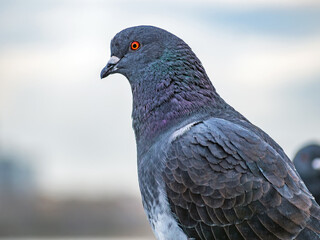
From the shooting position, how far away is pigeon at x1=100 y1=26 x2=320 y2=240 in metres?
5.77

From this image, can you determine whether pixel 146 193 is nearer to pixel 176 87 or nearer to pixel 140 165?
pixel 140 165

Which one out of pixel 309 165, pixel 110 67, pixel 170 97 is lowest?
pixel 309 165

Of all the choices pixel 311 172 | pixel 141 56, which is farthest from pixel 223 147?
pixel 311 172

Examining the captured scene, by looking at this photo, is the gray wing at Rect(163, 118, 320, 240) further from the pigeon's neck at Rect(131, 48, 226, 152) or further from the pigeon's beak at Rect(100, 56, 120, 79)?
the pigeon's beak at Rect(100, 56, 120, 79)

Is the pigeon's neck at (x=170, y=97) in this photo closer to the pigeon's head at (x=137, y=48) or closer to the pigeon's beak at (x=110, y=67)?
the pigeon's head at (x=137, y=48)

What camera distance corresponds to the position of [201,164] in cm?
603

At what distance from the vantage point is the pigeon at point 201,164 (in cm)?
577

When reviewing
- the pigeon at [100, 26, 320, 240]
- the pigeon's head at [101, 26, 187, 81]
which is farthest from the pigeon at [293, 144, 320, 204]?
the pigeon's head at [101, 26, 187, 81]

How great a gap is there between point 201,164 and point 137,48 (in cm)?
157

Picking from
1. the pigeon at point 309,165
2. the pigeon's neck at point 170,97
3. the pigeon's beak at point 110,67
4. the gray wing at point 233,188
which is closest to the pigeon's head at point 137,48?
the pigeon's beak at point 110,67

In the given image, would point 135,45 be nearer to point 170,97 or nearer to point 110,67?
point 110,67

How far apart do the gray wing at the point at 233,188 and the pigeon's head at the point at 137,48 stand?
3.31 feet

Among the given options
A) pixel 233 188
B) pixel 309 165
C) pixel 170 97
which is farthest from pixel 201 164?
pixel 309 165

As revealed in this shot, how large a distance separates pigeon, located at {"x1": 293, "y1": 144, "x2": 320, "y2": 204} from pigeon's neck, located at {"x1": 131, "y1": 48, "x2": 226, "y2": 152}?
13.1 feet
